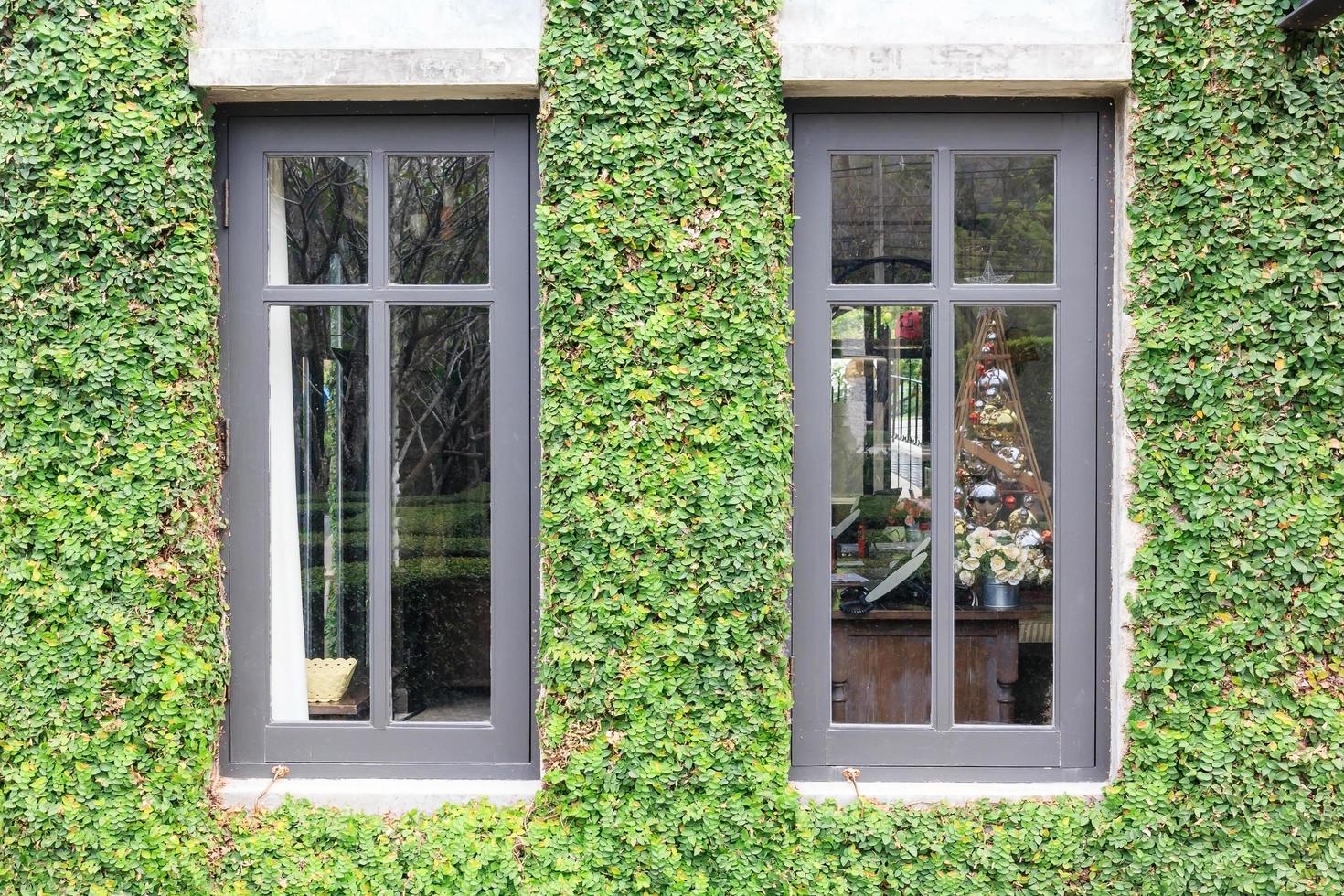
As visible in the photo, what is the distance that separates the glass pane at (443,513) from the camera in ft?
11.7

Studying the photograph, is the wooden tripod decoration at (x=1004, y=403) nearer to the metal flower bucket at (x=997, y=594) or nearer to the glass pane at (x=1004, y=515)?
the glass pane at (x=1004, y=515)

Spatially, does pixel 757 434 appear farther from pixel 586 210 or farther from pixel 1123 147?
pixel 1123 147

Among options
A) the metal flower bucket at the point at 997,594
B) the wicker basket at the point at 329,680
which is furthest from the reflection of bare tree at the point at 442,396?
the metal flower bucket at the point at 997,594

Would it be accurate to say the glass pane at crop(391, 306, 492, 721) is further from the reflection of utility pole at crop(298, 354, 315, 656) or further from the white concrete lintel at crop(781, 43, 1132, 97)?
the white concrete lintel at crop(781, 43, 1132, 97)

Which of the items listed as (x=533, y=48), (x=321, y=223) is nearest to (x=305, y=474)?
(x=321, y=223)

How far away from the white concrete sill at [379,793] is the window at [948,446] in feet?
3.70

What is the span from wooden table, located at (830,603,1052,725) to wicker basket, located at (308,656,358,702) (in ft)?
6.25

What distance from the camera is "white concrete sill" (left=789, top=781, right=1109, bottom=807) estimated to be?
11.2 ft

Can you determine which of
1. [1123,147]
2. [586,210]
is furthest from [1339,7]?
[586,210]

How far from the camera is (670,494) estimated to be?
10.8 ft

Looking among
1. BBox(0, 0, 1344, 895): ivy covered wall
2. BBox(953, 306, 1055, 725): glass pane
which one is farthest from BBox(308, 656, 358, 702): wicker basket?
BBox(953, 306, 1055, 725): glass pane

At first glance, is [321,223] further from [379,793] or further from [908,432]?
[908,432]

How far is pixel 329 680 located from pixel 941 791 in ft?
7.84

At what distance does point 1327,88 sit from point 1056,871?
2.91 metres
